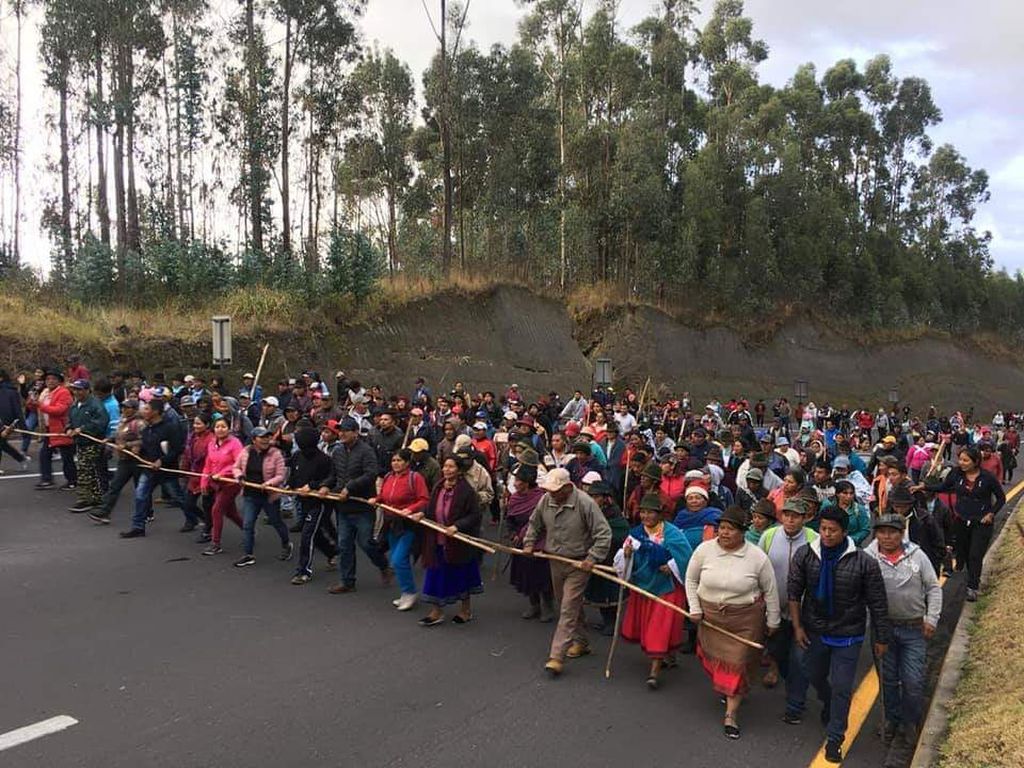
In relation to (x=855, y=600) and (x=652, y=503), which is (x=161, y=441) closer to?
(x=652, y=503)

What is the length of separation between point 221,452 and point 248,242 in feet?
62.8

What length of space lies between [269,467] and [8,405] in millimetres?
6558

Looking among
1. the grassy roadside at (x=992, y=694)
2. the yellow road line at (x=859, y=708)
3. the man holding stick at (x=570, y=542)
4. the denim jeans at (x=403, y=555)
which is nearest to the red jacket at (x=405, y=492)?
the denim jeans at (x=403, y=555)

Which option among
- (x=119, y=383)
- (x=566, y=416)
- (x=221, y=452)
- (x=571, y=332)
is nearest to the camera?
(x=221, y=452)

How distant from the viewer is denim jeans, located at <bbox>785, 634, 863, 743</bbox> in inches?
205

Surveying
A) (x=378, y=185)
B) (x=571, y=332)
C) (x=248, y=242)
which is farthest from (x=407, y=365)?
(x=378, y=185)

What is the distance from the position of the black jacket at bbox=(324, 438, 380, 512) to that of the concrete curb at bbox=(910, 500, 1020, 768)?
5253 mm

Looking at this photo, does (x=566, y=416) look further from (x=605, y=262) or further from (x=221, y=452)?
(x=605, y=262)

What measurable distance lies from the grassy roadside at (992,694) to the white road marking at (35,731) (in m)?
5.51

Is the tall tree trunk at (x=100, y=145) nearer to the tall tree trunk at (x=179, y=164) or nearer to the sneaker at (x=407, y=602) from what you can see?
the tall tree trunk at (x=179, y=164)

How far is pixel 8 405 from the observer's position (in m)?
12.8

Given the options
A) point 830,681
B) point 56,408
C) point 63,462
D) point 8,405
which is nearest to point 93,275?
point 8,405

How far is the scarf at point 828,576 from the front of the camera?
5.33 meters

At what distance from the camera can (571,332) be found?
3391 cm
